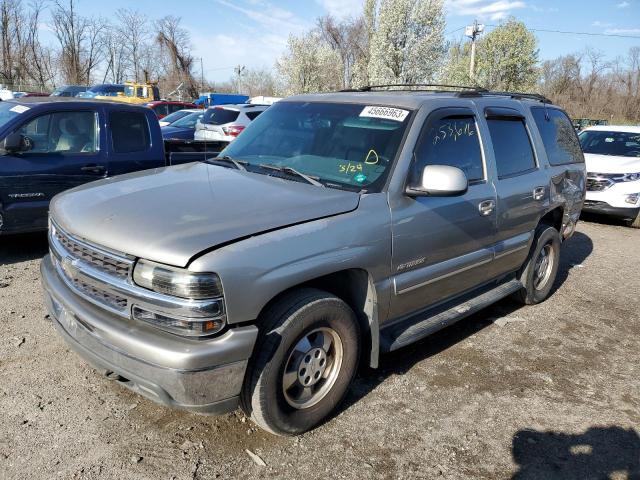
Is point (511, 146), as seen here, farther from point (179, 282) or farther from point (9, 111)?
point (9, 111)

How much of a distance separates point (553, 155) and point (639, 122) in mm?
38659

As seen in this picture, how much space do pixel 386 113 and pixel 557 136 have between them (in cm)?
269

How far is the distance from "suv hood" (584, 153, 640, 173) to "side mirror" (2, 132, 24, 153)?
340 inches

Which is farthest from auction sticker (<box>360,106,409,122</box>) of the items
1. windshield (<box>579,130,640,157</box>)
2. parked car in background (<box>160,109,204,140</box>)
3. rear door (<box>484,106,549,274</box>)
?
parked car in background (<box>160,109,204,140</box>)

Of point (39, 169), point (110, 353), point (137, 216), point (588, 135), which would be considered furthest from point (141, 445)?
point (588, 135)

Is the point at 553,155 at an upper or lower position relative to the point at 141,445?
upper

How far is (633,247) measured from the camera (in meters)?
8.16

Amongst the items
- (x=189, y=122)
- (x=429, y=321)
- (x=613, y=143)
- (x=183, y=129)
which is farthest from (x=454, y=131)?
(x=189, y=122)

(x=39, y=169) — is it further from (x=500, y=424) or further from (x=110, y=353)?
(x=500, y=424)

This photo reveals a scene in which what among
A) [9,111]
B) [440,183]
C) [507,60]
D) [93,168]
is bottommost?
[93,168]

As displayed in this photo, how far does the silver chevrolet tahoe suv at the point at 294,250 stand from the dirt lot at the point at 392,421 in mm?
295

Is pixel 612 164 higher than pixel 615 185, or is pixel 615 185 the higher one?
pixel 612 164

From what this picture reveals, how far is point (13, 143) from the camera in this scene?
5.41m

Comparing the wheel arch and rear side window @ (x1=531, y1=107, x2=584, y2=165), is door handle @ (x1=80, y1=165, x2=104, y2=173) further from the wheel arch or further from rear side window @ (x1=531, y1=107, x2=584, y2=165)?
rear side window @ (x1=531, y1=107, x2=584, y2=165)
